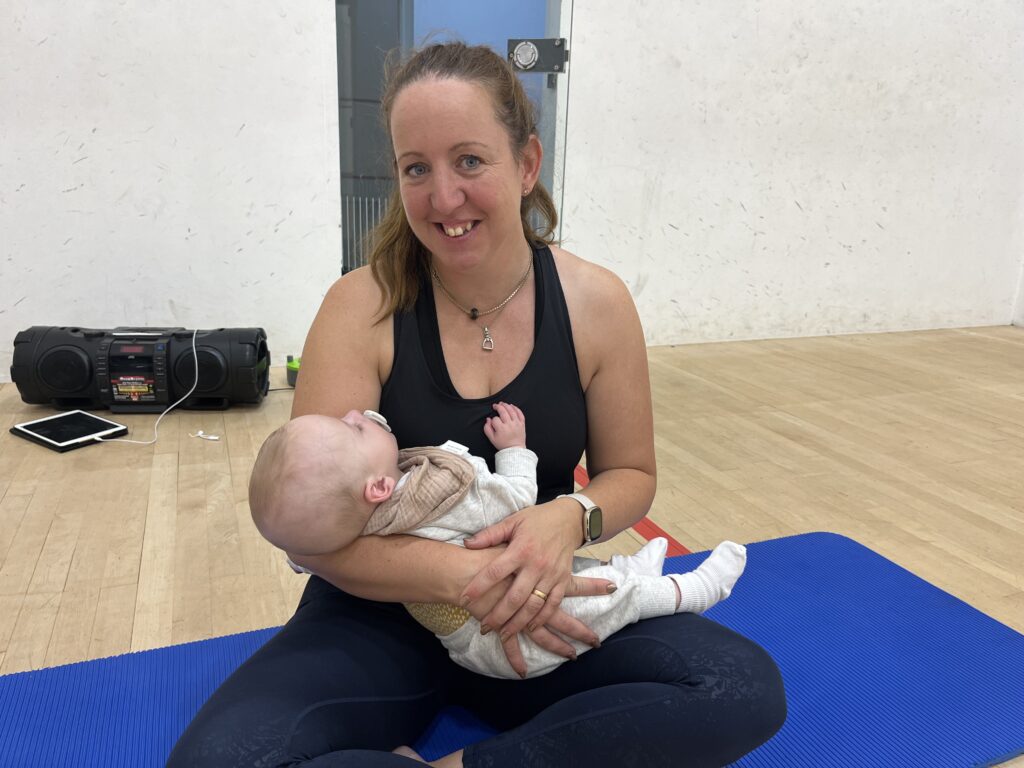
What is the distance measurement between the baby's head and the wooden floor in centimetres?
76

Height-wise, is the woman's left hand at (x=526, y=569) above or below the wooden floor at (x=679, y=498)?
above

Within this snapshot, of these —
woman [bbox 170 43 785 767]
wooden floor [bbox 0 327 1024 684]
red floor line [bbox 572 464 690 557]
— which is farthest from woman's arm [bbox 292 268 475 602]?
red floor line [bbox 572 464 690 557]

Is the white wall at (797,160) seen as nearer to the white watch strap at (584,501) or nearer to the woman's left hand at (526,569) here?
the white watch strap at (584,501)

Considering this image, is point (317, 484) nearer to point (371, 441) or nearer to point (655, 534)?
point (371, 441)

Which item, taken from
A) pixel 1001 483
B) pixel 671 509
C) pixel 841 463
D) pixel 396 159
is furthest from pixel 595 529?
pixel 1001 483

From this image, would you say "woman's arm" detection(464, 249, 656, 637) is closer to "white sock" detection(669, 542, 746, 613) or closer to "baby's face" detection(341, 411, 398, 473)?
"white sock" detection(669, 542, 746, 613)

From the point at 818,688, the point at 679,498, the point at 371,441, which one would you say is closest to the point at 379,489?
the point at 371,441

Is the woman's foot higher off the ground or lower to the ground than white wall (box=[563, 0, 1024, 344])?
lower

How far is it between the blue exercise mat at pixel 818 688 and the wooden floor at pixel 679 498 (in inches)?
6.9

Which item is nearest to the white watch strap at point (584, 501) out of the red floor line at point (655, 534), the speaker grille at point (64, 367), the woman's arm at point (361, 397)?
the woman's arm at point (361, 397)

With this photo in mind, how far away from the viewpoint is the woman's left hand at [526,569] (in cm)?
109

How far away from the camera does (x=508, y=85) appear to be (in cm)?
124

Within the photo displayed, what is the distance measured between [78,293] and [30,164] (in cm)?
55

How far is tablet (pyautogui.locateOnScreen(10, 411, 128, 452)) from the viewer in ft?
8.90
